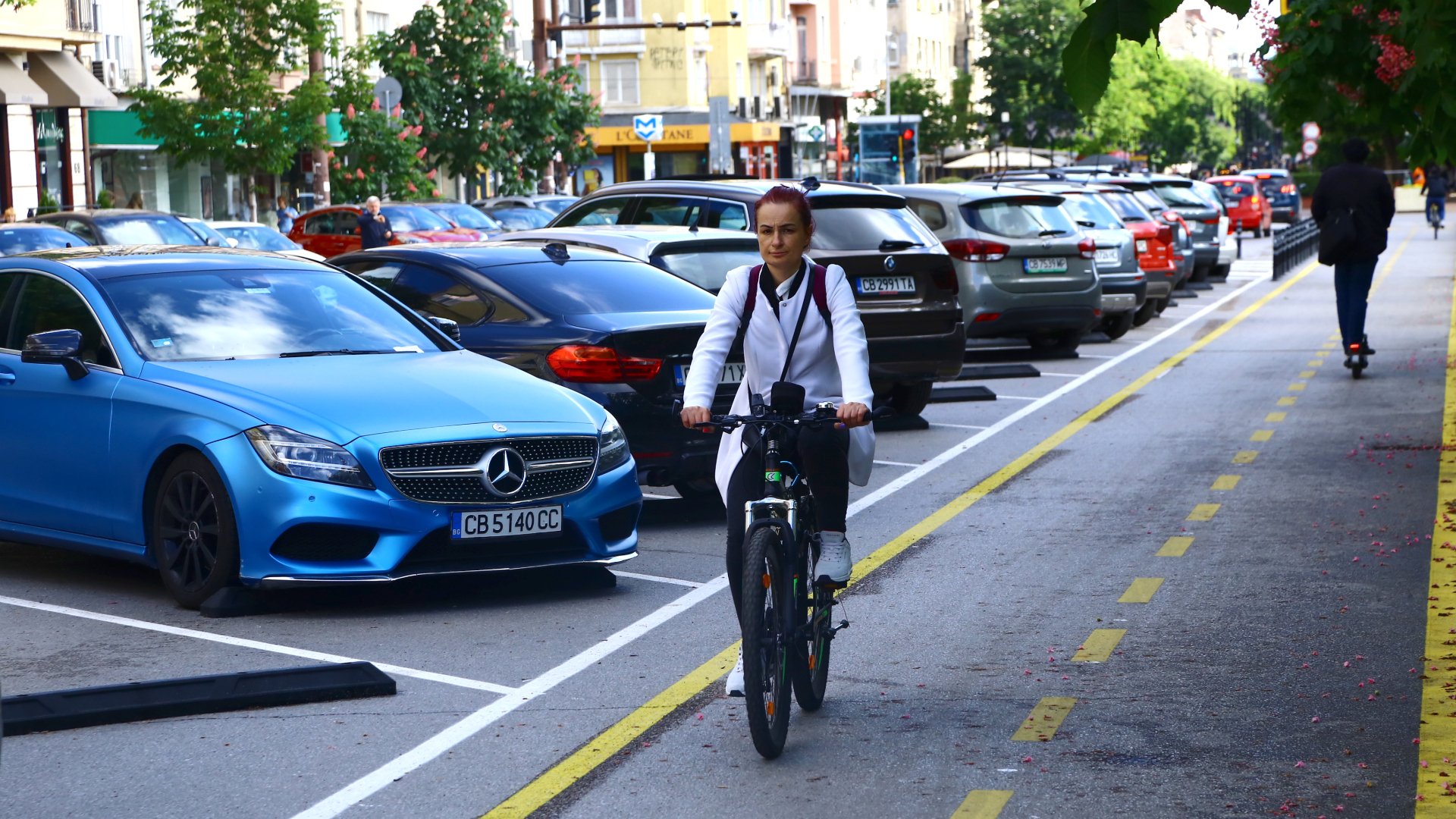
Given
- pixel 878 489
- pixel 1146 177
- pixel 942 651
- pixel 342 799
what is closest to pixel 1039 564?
pixel 942 651

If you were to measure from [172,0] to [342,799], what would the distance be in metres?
48.0

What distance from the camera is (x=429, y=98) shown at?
172ft

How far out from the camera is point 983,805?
227 inches

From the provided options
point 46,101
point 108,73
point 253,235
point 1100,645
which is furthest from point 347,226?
point 1100,645

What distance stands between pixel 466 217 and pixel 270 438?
29.4 meters

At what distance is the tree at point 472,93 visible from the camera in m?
52.5

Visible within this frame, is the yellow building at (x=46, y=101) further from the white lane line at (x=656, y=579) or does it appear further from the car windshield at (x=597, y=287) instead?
the white lane line at (x=656, y=579)

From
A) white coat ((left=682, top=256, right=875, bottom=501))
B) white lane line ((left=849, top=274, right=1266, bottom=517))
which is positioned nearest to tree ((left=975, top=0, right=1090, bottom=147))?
white lane line ((left=849, top=274, right=1266, bottom=517))

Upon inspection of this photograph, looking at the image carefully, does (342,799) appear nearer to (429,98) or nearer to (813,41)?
(429,98)

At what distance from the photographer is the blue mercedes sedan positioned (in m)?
8.40

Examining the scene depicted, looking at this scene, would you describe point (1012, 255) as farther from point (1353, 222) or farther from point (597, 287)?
point (597, 287)

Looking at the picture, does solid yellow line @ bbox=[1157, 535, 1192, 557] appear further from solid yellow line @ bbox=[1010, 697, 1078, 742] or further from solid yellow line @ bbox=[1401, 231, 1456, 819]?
solid yellow line @ bbox=[1010, 697, 1078, 742]

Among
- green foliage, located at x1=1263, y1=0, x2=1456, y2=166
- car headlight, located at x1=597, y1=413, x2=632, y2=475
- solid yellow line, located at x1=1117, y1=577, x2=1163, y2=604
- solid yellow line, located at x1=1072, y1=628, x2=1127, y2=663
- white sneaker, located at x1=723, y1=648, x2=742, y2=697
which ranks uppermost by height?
green foliage, located at x1=1263, y1=0, x2=1456, y2=166

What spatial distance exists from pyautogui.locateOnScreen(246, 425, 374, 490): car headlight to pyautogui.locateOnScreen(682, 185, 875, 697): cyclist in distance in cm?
214
